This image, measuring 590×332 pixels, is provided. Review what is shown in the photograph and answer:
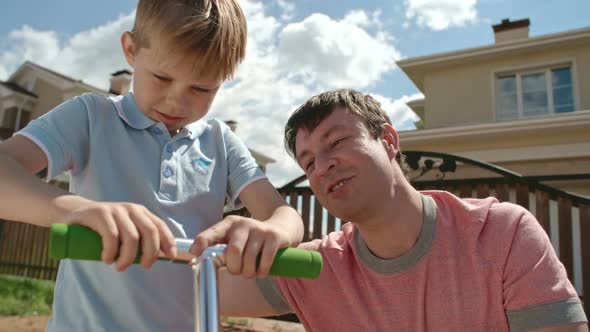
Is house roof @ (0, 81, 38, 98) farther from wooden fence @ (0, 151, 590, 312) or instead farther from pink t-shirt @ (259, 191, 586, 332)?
pink t-shirt @ (259, 191, 586, 332)

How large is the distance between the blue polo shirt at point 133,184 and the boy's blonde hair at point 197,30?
244mm

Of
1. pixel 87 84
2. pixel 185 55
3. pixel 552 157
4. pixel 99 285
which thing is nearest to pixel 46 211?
pixel 99 285

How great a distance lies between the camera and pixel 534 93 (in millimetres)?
13219

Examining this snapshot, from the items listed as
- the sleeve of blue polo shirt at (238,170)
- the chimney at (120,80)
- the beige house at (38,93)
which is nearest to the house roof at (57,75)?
the beige house at (38,93)

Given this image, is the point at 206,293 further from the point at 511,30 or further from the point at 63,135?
the point at 511,30

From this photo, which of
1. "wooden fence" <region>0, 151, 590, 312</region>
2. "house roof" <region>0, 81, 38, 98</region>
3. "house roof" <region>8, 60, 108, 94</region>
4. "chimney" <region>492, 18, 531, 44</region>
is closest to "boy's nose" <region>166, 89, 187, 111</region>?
"wooden fence" <region>0, 151, 590, 312</region>

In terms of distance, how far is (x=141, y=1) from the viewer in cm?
142

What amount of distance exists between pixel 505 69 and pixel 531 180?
978 centimetres

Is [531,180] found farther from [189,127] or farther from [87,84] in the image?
[87,84]

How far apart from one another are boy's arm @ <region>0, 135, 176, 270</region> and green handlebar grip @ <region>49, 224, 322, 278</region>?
0.07 ft

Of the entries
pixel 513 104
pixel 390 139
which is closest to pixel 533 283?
pixel 390 139

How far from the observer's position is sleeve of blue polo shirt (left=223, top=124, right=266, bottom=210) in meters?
1.50

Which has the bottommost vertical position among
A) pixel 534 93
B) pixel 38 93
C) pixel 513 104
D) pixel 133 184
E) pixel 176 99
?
pixel 133 184

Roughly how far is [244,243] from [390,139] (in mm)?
1444
